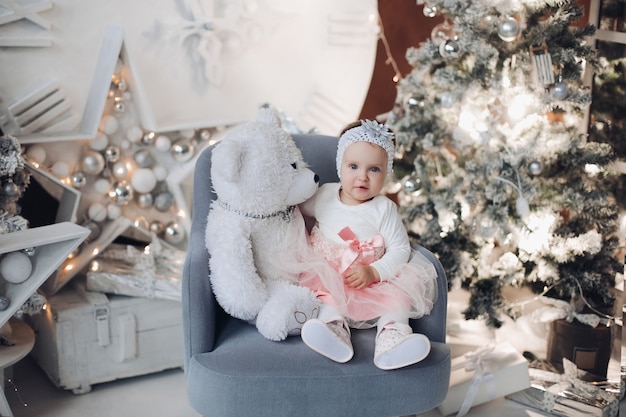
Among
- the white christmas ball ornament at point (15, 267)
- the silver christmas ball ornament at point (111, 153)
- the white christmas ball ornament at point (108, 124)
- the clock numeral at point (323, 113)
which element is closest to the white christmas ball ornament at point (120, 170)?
the silver christmas ball ornament at point (111, 153)

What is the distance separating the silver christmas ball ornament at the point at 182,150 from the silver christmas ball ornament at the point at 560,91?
145 cm

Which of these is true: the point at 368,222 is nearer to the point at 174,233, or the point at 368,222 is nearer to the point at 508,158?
the point at 508,158

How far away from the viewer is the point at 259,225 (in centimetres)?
195

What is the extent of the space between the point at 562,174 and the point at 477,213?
36 cm

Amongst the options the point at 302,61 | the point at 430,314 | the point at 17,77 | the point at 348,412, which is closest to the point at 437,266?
the point at 430,314

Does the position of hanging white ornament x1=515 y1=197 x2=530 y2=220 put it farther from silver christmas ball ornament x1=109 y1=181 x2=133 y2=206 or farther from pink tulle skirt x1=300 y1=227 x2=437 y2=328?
silver christmas ball ornament x1=109 y1=181 x2=133 y2=206

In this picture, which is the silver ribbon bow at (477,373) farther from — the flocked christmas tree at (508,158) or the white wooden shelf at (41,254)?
the white wooden shelf at (41,254)

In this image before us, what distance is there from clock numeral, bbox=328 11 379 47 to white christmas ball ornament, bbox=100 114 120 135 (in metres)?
1.02

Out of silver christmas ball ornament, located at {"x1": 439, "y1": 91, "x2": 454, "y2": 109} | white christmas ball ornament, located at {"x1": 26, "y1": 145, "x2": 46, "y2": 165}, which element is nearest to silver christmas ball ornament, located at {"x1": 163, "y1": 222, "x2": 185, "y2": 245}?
white christmas ball ornament, located at {"x1": 26, "y1": 145, "x2": 46, "y2": 165}

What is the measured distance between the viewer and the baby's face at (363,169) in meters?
2.02

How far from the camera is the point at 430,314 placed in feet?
6.27

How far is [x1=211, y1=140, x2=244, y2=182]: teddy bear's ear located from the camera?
72.0 inches

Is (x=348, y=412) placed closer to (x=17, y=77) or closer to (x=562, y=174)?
(x=562, y=174)

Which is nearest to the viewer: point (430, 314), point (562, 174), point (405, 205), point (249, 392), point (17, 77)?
point (249, 392)
